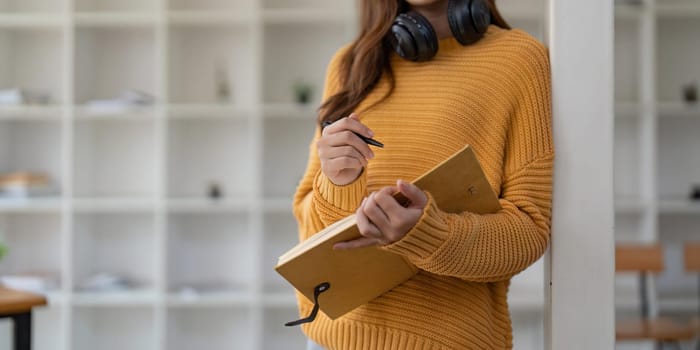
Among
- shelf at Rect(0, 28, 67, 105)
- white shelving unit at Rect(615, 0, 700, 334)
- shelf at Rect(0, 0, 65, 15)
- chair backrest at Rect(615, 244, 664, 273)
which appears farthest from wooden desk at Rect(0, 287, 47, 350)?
white shelving unit at Rect(615, 0, 700, 334)

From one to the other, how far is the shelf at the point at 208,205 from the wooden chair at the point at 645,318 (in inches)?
71.4

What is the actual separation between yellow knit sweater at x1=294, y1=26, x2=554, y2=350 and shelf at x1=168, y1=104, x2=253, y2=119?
2.49m

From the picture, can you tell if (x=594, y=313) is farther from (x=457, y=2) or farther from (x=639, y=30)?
(x=639, y=30)

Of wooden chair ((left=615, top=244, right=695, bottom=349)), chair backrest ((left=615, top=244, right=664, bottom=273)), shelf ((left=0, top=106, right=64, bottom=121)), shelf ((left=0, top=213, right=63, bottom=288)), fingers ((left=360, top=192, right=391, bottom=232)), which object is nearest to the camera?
fingers ((left=360, top=192, right=391, bottom=232))

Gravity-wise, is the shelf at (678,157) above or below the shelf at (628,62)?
below

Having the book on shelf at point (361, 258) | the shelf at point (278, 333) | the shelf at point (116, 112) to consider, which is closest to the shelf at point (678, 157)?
the shelf at point (278, 333)

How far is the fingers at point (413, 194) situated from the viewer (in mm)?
901

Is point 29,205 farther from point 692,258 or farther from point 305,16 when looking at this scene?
point 692,258

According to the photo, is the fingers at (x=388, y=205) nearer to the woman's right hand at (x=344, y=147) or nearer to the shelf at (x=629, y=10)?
the woman's right hand at (x=344, y=147)

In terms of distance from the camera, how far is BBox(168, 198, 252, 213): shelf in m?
3.69

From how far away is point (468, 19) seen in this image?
1149 millimetres

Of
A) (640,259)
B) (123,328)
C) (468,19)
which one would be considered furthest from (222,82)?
(468,19)

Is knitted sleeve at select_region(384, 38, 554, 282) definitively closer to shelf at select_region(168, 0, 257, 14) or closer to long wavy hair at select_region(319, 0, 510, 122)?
long wavy hair at select_region(319, 0, 510, 122)

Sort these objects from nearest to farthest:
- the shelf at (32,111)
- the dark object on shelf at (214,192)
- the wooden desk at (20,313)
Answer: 1. the wooden desk at (20,313)
2. the shelf at (32,111)
3. the dark object on shelf at (214,192)
